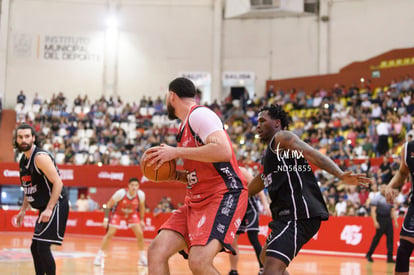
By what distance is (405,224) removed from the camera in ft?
23.3

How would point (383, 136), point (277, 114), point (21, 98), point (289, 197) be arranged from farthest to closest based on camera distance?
point (21, 98), point (383, 136), point (277, 114), point (289, 197)

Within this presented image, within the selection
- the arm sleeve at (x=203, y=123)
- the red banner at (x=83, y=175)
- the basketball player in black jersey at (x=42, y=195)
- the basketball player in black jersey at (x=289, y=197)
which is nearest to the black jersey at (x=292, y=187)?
the basketball player in black jersey at (x=289, y=197)

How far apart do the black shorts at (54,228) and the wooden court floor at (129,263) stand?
4.17 meters

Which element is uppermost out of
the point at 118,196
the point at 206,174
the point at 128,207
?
the point at 206,174

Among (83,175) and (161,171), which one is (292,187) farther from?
(83,175)

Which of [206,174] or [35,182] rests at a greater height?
[206,174]

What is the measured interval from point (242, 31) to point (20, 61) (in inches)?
487

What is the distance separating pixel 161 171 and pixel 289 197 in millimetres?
1306

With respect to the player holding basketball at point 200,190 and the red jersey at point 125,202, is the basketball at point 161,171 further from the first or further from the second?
the red jersey at point 125,202

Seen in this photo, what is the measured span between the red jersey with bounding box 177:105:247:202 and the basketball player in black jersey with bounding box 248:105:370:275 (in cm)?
62

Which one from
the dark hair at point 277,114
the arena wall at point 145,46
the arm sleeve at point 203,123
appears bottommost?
the arm sleeve at point 203,123

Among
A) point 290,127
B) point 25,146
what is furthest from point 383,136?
point 25,146

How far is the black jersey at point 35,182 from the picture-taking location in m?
7.62

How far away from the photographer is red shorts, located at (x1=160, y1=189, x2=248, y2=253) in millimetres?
5484
